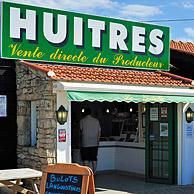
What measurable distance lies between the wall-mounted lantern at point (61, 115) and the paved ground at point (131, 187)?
1999mm

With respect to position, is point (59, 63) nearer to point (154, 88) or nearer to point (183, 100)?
point (154, 88)

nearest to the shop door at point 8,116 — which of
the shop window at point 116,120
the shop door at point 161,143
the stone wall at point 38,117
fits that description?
the stone wall at point 38,117

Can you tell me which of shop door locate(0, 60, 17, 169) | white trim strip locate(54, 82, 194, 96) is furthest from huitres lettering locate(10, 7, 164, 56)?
white trim strip locate(54, 82, 194, 96)

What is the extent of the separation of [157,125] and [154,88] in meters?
1.29

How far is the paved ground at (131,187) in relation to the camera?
34.2ft

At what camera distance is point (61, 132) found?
966 centimetres

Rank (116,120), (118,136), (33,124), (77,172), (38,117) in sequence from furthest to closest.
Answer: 1. (116,120)
2. (118,136)
3. (33,124)
4. (38,117)
5. (77,172)

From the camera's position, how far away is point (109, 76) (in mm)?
10781

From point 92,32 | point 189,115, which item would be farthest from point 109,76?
point 189,115

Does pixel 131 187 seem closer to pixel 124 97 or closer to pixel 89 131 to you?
pixel 89 131

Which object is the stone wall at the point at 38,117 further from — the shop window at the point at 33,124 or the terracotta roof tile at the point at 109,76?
the terracotta roof tile at the point at 109,76

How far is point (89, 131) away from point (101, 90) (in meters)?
2.34

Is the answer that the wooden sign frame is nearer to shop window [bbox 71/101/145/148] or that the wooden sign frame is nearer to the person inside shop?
the person inside shop

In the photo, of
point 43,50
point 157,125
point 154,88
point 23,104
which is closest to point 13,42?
point 43,50
